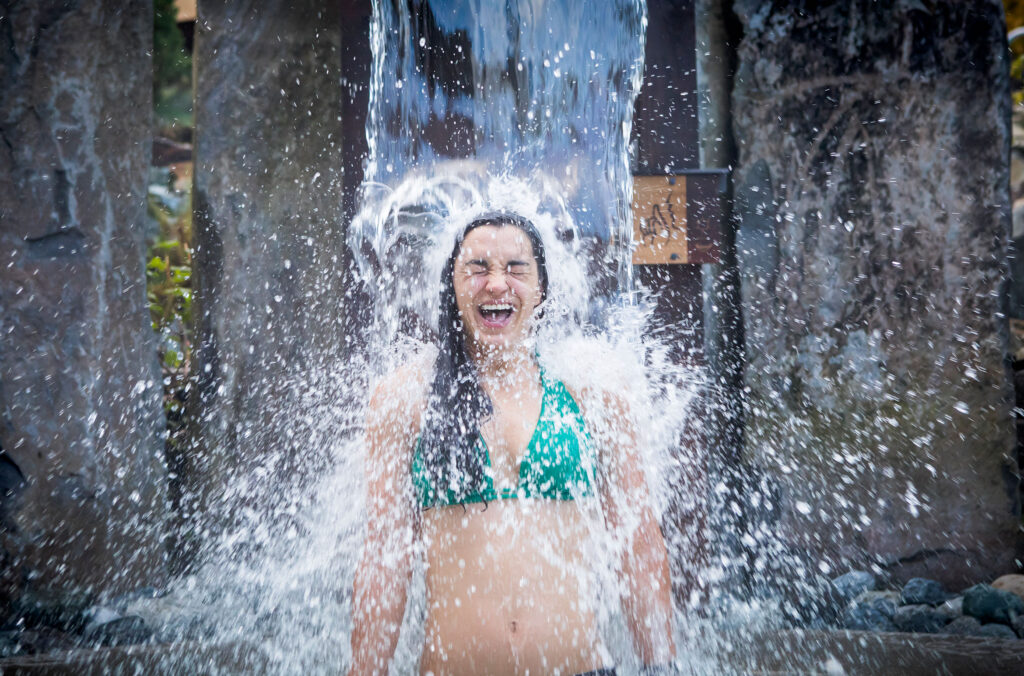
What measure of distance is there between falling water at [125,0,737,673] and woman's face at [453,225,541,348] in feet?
4.27

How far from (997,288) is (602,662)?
2.34 meters

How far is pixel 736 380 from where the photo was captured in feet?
10.6

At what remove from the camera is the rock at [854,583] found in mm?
2908

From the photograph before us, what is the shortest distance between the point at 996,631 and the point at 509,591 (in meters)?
1.83

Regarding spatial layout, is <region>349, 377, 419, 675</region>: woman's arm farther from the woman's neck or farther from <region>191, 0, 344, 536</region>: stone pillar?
<region>191, 0, 344, 536</region>: stone pillar

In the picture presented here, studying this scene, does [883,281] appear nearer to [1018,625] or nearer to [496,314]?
[1018,625]

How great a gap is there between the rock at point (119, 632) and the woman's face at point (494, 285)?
184 cm

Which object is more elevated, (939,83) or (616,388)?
(939,83)

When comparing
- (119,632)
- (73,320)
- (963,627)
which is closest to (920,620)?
(963,627)

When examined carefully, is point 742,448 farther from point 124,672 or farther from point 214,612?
point 124,672

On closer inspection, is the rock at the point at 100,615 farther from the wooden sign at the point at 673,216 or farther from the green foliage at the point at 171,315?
the wooden sign at the point at 673,216

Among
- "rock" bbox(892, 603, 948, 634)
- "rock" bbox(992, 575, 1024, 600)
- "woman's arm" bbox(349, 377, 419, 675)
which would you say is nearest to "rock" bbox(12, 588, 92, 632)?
"woman's arm" bbox(349, 377, 419, 675)

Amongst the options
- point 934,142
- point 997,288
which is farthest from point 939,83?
point 997,288

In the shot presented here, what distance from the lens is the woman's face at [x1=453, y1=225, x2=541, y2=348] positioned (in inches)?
72.0
